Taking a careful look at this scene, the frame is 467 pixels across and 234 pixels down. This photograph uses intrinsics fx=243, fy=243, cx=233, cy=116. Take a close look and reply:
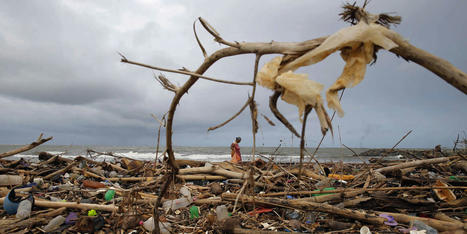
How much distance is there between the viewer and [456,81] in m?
0.98

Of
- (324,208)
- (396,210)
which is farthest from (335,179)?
(324,208)

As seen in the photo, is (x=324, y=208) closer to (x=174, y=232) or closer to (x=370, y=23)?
(x=174, y=232)

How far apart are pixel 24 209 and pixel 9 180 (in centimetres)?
172

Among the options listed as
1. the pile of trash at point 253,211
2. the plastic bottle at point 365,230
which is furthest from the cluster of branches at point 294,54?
the plastic bottle at point 365,230

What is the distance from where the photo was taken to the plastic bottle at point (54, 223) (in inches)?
102

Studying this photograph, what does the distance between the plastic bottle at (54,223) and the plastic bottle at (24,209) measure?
43 cm

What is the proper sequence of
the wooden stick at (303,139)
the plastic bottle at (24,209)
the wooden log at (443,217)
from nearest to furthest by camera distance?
the wooden stick at (303,139), the wooden log at (443,217), the plastic bottle at (24,209)

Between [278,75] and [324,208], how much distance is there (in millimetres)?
1901

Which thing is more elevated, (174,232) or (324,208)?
(324,208)

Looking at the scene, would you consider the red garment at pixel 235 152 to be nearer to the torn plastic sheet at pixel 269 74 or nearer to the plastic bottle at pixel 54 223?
the plastic bottle at pixel 54 223

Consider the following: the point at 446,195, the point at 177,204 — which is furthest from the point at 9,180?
the point at 446,195

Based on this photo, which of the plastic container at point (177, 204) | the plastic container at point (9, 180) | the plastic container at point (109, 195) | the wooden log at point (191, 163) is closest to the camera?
the plastic container at point (177, 204)

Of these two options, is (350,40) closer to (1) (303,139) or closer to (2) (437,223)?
(1) (303,139)

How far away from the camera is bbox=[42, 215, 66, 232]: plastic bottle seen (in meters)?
2.60
